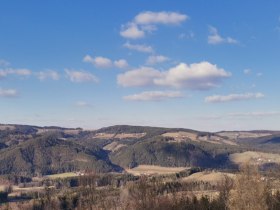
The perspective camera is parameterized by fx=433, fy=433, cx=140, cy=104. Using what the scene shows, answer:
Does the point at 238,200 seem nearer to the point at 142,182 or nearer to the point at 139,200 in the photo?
the point at 142,182

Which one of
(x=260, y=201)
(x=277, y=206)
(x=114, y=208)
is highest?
(x=260, y=201)

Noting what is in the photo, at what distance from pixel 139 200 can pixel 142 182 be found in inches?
499

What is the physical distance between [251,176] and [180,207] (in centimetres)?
7077

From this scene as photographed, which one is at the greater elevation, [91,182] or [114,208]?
[91,182]

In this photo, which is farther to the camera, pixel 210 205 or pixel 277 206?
pixel 210 205

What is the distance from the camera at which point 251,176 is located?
75.9 m

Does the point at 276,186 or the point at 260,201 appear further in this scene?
the point at 276,186

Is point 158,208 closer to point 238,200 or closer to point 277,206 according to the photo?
point 277,206

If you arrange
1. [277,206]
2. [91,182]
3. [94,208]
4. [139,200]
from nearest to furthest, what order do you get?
[277,206] < [139,200] < [91,182] < [94,208]

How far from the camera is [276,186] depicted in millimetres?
147875

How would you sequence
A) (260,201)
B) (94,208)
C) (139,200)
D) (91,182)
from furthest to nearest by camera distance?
(94,208)
(91,182)
(139,200)
(260,201)

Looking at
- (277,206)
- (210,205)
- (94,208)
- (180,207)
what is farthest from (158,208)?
(94,208)

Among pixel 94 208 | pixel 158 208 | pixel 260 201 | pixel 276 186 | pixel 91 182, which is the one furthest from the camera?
pixel 94 208

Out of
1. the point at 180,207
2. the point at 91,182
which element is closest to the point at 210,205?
the point at 180,207
